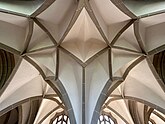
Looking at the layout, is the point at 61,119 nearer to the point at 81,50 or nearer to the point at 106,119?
the point at 106,119

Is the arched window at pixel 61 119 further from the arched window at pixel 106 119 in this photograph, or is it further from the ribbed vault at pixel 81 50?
the ribbed vault at pixel 81 50

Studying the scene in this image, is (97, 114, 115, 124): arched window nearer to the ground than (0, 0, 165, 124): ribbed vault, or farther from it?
nearer to the ground

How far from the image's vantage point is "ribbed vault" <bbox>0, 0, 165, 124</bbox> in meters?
8.87

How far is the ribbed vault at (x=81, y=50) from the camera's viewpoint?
8.87 meters

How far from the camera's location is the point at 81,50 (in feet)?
32.2

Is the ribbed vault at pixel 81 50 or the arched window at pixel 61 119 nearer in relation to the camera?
the ribbed vault at pixel 81 50

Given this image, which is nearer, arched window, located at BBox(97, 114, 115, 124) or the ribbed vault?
the ribbed vault

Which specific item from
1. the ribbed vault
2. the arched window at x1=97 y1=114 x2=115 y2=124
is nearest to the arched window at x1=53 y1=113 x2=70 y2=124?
the arched window at x1=97 y1=114 x2=115 y2=124

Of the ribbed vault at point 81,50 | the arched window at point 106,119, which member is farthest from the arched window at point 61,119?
the ribbed vault at point 81,50

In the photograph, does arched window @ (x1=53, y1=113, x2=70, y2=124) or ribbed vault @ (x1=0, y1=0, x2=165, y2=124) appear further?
arched window @ (x1=53, y1=113, x2=70, y2=124)

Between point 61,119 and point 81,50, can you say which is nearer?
point 81,50

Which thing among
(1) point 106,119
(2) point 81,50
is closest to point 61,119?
(1) point 106,119

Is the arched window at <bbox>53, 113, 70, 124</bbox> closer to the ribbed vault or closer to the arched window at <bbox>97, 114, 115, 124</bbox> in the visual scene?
the arched window at <bbox>97, 114, 115, 124</bbox>

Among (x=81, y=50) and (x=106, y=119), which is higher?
(x=81, y=50)
